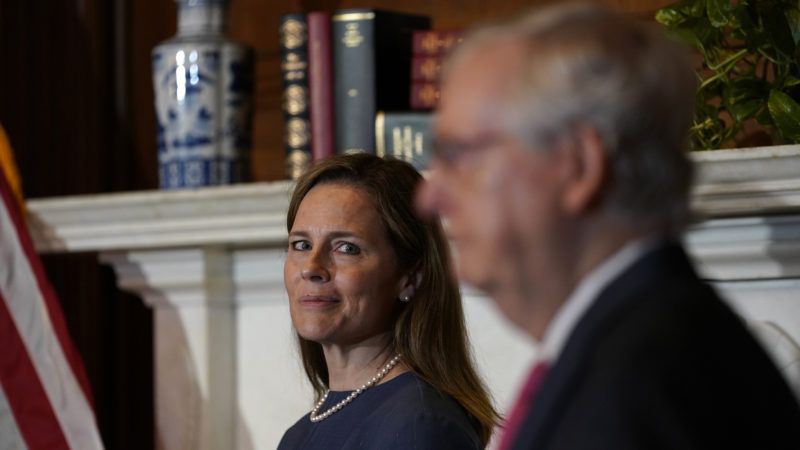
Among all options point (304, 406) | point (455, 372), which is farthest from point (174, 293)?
point (455, 372)

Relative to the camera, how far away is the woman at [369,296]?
6.61 ft

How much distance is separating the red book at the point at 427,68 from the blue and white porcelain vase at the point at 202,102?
0.39 m

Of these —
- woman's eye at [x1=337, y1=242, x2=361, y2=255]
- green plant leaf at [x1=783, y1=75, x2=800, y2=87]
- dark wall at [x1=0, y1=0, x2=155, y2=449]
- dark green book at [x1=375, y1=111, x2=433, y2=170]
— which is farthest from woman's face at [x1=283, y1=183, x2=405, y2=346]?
dark wall at [x1=0, y1=0, x2=155, y2=449]

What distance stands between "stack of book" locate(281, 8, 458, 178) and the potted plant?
0.50 metres

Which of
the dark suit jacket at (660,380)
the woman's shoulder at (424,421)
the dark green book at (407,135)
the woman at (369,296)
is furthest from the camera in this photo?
the dark green book at (407,135)

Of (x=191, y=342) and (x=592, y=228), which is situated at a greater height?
(x=592, y=228)

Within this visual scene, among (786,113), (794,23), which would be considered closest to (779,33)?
(794,23)

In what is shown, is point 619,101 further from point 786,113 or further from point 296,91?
point 296,91

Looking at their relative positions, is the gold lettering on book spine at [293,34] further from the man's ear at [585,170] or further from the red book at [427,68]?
the man's ear at [585,170]

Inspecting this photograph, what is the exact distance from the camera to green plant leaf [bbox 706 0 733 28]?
225 cm

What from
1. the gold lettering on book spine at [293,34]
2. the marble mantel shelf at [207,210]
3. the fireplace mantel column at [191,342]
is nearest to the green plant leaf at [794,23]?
the marble mantel shelf at [207,210]

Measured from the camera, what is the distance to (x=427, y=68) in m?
2.60

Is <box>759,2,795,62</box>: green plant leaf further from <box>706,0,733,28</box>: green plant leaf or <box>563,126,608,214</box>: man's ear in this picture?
<box>563,126,608,214</box>: man's ear

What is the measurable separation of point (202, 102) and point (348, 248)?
82cm
